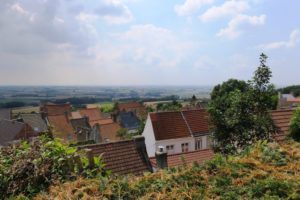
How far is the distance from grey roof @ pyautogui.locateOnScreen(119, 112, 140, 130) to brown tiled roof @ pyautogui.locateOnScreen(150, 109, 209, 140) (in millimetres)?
32391

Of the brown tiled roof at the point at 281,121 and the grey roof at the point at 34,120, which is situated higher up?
the brown tiled roof at the point at 281,121

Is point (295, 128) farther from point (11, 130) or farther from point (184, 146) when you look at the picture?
point (11, 130)

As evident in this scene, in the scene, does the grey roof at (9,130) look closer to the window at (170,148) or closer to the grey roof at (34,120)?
the grey roof at (34,120)

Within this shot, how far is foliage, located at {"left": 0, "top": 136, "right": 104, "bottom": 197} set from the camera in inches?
162

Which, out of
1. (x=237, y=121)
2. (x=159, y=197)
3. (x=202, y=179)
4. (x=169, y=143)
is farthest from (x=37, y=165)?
(x=169, y=143)

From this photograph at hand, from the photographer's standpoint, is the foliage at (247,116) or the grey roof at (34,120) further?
the grey roof at (34,120)

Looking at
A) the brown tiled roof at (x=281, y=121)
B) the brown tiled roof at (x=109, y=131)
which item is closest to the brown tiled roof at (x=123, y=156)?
the brown tiled roof at (x=281, y=121)

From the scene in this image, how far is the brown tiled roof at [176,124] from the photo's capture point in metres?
27.7

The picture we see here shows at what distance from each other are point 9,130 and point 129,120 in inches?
1143

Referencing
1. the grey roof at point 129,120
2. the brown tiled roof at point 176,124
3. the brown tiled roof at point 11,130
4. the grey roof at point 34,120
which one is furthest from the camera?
the grey roof at point 129,120

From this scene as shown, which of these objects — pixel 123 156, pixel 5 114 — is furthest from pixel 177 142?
pixel 5 114

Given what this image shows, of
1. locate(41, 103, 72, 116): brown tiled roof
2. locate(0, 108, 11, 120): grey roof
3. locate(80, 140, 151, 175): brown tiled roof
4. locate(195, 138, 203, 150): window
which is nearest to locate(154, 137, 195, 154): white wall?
locate(195, 138, 203, 150): window

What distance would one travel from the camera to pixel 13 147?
506 centimetres

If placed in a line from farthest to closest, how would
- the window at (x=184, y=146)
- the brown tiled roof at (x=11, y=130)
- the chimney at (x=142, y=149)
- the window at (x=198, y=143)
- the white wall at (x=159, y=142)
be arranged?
the brown tiled roof at (x=11, y=130) < the window at (x=198, y=143) < the window at (x=184, y=146) < the white wall at (x=159, y=142) < the chimney at (x=142, y=149)
